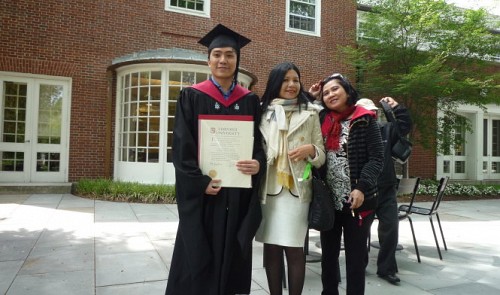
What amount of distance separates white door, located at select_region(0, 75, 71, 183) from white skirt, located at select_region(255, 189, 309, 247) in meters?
8.30

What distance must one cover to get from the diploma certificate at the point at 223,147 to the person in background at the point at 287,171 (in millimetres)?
243

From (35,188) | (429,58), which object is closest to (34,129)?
(35,188)

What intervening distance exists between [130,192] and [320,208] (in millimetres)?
6303

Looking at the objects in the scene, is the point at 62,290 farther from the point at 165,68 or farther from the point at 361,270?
→ the point at 165,68

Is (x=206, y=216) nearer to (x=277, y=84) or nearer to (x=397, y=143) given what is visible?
(x=277, y=84)

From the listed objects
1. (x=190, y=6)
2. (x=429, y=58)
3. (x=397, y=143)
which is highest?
(x=190, y=6)

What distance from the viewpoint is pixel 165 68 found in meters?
8.58

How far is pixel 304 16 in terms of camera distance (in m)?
11.8

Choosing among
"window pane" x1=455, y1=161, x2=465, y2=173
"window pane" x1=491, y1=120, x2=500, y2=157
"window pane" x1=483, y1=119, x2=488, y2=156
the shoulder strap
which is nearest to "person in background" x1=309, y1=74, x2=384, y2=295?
the shoulder strap

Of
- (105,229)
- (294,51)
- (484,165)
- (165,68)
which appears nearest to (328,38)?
(294,51)

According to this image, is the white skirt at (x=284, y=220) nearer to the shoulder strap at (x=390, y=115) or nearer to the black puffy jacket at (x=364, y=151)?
the black puffy jacket at (x=364, y=151)

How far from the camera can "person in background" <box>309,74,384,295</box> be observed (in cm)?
237

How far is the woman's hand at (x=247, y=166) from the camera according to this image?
80.8 inches

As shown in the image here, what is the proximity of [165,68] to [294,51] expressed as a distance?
480cm
